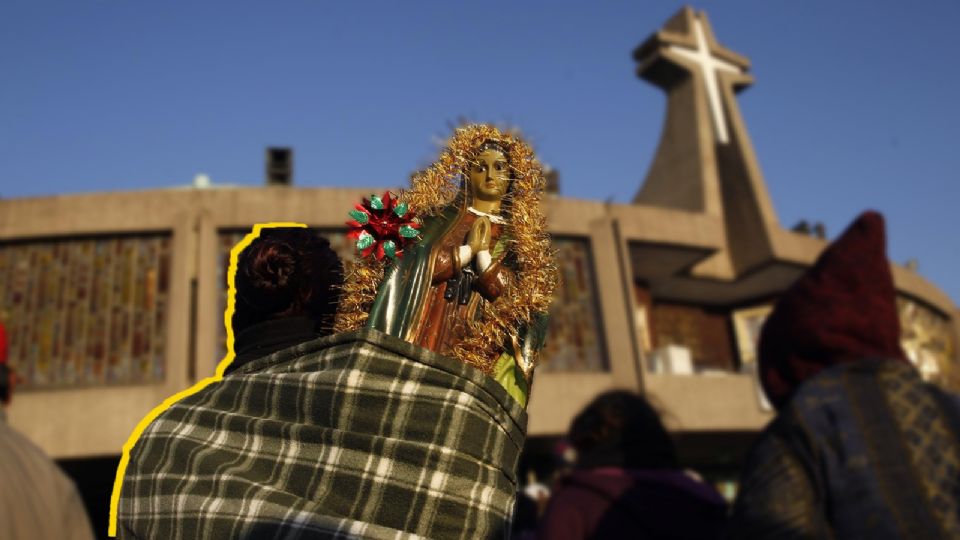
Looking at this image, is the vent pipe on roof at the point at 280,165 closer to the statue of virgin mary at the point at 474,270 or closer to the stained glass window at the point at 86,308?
the stained glass window at the point at 86,308

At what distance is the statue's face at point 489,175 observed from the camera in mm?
2241

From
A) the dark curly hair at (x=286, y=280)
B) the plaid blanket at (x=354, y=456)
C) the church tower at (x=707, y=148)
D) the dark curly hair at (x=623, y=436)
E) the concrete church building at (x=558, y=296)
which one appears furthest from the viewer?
the church tower at (x=707, y=148)

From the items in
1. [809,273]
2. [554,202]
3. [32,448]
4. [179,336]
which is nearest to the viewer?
[809,273]

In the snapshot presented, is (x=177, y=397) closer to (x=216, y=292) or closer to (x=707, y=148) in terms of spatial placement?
(x=216, y=292)

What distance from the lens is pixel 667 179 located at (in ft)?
70.7

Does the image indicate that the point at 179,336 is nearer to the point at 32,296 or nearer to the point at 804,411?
the point at 32,296

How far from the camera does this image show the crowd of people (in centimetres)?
182

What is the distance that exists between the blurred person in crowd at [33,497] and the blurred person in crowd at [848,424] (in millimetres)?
1897

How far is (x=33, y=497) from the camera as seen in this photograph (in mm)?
2471

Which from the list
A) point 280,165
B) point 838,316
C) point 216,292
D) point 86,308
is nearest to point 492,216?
point 838,316

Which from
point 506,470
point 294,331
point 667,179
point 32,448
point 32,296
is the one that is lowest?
point 506,470

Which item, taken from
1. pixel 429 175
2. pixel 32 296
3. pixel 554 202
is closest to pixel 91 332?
pixel 32 296

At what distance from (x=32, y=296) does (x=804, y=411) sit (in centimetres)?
1557

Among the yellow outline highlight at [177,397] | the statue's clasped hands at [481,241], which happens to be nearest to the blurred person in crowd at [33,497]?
the yellow outline highlight at [177,397]
